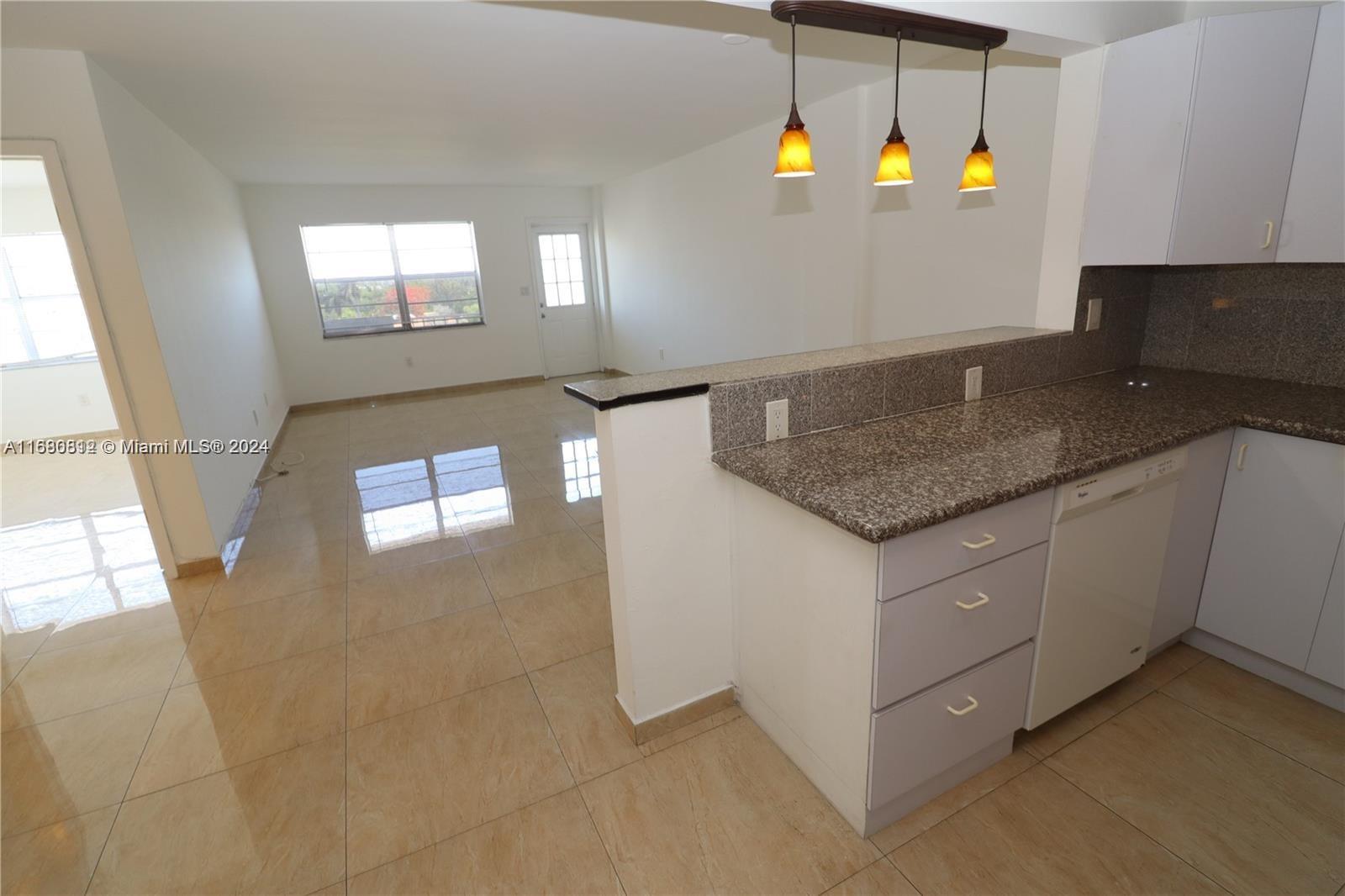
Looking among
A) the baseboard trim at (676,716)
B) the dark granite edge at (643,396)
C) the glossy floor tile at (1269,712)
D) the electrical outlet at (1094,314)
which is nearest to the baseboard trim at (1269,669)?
the glossy floor tile at (1269,712)

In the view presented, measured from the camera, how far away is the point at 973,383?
2125mm

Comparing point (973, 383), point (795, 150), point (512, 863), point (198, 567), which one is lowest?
point (512, 863)

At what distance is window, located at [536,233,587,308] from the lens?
302 inches

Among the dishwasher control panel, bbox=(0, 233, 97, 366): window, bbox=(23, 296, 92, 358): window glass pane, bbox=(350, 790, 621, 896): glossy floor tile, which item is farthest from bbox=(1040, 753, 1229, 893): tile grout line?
bbox=(23, 296, 92, 358): window glass pane

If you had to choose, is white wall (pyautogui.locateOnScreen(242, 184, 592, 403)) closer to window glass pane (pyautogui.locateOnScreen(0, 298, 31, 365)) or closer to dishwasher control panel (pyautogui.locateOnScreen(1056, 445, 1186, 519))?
window glass pane (pyautogui.locateOnScreen(0, 298, 31, 365))

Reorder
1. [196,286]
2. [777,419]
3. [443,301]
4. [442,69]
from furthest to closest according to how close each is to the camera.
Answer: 1. [443,301]
2. [196,286]
3. [442,69]
4. [777,419]

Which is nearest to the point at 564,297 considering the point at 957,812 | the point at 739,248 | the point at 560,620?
the point at 739,248

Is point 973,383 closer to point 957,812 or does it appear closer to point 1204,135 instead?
point 1204,135

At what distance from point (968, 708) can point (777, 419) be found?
0.89 meters

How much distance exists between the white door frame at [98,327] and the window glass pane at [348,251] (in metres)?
4.14

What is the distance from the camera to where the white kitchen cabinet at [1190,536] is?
73.2 inches

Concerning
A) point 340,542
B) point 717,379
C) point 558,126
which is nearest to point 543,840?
point 717,379

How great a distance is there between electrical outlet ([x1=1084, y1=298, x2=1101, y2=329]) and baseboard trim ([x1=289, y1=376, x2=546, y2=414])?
20.6ft

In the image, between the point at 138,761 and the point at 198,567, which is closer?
the point at 138,761
